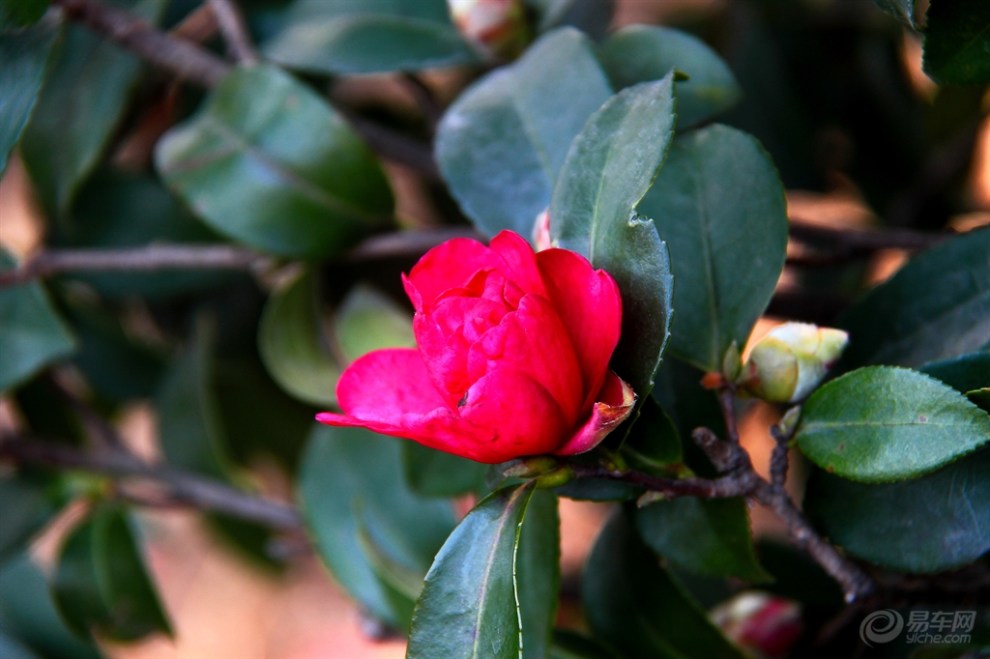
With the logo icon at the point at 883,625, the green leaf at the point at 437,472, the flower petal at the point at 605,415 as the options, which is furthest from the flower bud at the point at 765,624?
the flower petal at the point at 605,415

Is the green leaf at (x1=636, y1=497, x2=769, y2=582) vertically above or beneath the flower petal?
beneath

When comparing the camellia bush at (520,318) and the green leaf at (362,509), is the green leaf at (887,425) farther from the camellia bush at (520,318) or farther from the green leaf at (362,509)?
the green leaf at (362,509)

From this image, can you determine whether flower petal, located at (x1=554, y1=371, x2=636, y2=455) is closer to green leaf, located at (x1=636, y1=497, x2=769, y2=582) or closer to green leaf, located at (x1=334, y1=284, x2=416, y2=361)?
green leaf, located at (x1=636, y1=497, x2=769, y2=582)

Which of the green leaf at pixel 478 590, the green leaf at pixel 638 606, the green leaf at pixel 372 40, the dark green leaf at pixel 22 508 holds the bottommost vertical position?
the dark green leaf at pixel 22 508

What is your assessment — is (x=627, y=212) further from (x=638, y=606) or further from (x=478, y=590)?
(x=638, y=606)

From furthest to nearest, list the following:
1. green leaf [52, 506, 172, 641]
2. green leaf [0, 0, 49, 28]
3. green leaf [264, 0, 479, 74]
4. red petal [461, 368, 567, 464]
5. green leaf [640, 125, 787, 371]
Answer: green leaf [52, 506, 172, 641] → green leaf [264, 0, 479, 74] → green leaf [0, 0, 49, 28] → green leaf [640, 125, 787, 371] → red petal [461, 368, 567, 464]

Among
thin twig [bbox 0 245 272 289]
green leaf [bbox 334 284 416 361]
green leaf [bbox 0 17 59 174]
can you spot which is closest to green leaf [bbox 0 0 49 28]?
green leaf [bbox 0 17 59 174]

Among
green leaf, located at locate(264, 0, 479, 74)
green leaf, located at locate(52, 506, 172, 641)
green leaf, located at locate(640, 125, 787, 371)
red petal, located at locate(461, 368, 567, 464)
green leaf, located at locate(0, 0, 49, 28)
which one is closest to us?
red petal, located at locate(461, 368, 567, 464)
